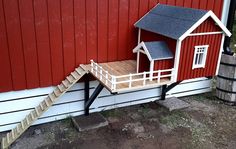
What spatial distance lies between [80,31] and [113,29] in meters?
1.04

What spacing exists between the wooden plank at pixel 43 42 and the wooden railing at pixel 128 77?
126 cm

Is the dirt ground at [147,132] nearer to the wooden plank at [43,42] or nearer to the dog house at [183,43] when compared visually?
the wooden plank at [43,42]

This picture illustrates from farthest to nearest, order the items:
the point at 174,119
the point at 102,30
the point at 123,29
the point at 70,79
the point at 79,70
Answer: the point at 174,119
the point at 123,29
the point at 102,30
the point at 79,70
the point at 70,79

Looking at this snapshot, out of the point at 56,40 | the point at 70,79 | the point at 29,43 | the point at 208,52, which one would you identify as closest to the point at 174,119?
the point at 208,52

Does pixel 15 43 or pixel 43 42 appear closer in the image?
pixel 15 43

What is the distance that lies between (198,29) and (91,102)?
363cm

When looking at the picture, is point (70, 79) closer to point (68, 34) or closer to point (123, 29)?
point (68, 34)

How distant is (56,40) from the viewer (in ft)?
25.0

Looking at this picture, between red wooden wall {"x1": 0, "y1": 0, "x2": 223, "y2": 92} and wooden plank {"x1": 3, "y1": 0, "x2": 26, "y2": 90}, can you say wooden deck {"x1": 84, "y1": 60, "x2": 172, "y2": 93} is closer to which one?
red wooden wall {"x1": 0, "y1": 0, "x2": 223, "y2": 92}

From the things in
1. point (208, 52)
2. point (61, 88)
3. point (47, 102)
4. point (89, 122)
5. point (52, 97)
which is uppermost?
point (208, 52)

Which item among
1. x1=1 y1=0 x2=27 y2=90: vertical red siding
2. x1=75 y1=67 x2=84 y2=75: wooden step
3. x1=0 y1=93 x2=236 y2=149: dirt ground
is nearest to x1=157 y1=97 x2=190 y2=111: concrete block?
x1=0 y1=93 x2=236 y2=149: dirt ground

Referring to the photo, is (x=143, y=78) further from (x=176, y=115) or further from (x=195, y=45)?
(x=176, y=115)

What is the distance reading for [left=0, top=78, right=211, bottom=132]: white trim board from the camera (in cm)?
768

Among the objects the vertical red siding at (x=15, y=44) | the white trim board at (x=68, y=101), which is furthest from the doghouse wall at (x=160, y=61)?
the vertical red siding at (x=15, y=44)
